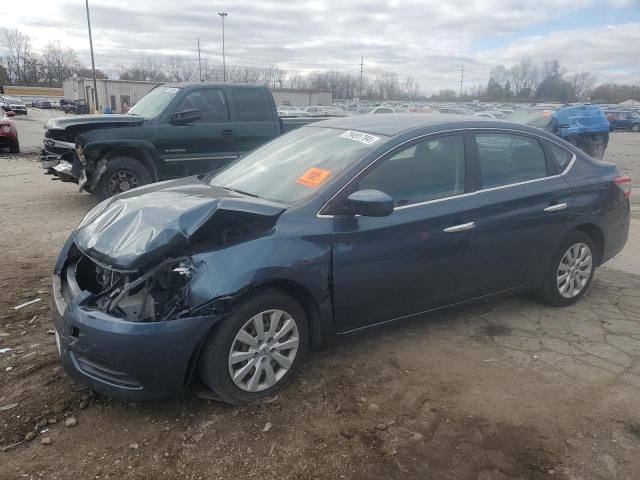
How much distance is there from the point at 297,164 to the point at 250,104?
525 cm

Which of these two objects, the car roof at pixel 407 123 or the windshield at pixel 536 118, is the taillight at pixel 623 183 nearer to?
the car roof at pixel 407 123

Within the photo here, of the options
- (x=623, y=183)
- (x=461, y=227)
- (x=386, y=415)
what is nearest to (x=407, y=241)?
(x=461, y=227)

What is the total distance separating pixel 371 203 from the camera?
3.20 m

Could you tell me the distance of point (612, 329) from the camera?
4.34 m

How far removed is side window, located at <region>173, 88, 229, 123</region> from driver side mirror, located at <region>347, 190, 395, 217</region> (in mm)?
5726

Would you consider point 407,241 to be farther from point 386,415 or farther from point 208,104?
point 208,104

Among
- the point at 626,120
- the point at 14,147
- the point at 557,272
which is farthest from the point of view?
the point at 626,120

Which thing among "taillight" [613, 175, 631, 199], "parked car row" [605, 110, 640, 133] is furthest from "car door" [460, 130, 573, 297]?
"parked car row" [605, 110, 640, 133]

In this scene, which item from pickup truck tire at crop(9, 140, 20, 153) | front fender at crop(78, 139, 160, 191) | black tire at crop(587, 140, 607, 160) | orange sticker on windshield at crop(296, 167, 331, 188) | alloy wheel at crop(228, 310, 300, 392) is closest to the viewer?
alloy wheel at crop(228, 310, 300, 392)

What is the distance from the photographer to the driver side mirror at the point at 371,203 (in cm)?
321

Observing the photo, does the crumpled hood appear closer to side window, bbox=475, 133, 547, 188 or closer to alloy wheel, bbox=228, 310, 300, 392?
alloy wheel, bbox=228, 310, 300, 392

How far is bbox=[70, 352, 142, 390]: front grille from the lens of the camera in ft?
9.32

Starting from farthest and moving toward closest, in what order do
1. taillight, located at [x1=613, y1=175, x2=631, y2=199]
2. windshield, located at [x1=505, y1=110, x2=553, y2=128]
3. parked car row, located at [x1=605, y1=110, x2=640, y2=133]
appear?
parked car row, located at [x1=605, y1=110, x2=640, y2=133]
windshield, located at [x1=505, y1=110, x2=553, y2=128]
taillight, located at [x1=613, y1=175, x2=631, y2=199]

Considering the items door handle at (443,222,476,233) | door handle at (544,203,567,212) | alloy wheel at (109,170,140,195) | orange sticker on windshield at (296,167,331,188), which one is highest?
orange sticker on windshield at (296,167,331,188)
